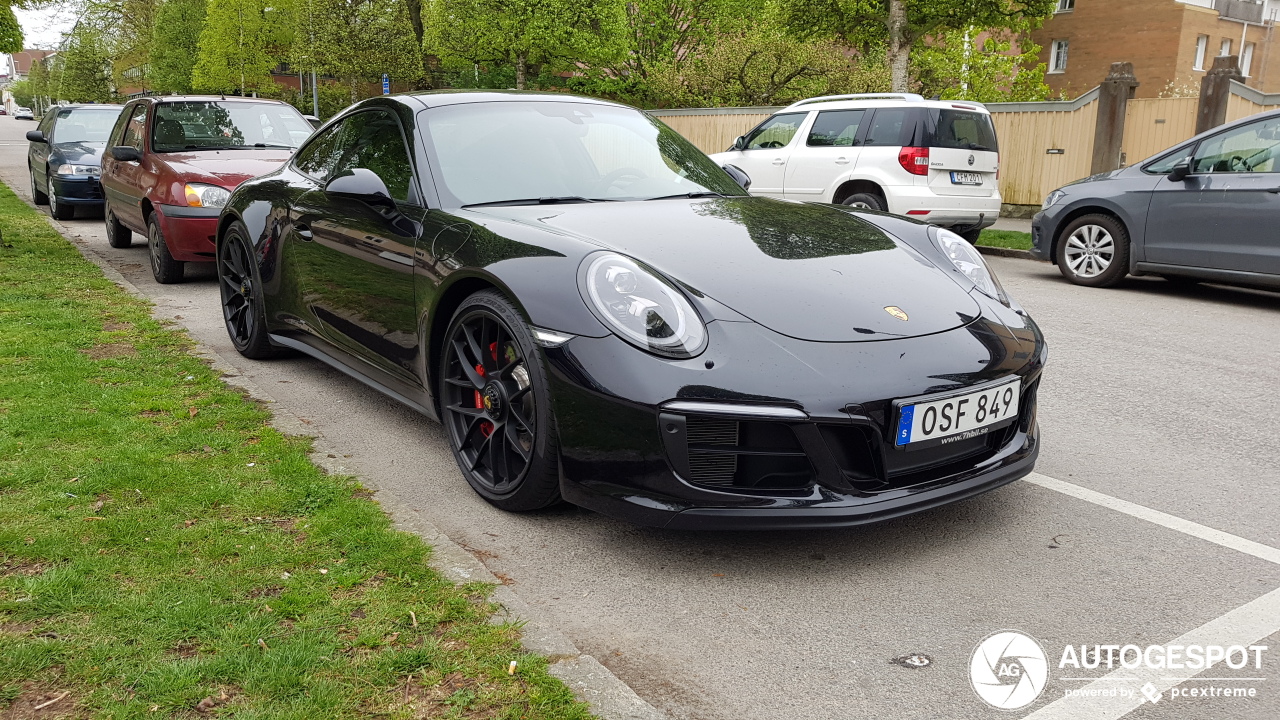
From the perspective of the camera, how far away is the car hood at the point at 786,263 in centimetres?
315

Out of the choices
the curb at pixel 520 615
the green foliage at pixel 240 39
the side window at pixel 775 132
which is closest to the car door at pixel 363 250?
the curb at pixel 520 615

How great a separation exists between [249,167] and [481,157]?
5.08m

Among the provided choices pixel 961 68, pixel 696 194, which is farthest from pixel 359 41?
pixel 696 194

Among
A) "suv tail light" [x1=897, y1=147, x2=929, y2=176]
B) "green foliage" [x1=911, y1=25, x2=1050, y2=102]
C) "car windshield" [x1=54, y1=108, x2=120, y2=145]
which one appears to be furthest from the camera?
"green foliage" [x1=911, y1=25, x2=1050, y2=102]

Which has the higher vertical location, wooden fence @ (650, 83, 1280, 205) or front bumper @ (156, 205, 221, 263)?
wooden fence @ (650, 83, 1280, 205)

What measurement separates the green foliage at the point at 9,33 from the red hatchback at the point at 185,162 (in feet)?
7.30

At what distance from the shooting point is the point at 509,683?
2.37m

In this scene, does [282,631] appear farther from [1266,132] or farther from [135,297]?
[1266,132]

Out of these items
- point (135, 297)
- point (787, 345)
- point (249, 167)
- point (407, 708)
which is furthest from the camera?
point (249, 167)

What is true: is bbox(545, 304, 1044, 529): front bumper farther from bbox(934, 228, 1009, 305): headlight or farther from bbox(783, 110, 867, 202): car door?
bbox(783, 110, 867, 202): car door

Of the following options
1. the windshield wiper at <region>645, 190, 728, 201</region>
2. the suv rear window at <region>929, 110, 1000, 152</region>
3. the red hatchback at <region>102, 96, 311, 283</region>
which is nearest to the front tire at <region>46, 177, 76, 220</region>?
the red hatchback at <region>102, 96, 311, 283</region>

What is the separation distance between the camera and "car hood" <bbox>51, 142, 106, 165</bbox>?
13.2 metres

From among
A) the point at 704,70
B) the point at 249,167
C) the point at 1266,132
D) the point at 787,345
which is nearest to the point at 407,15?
the point at 704,70

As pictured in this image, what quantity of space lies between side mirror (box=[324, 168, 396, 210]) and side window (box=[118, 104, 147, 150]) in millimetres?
6225
